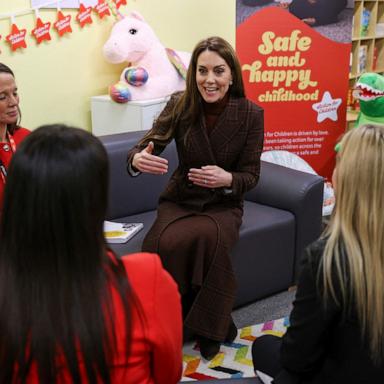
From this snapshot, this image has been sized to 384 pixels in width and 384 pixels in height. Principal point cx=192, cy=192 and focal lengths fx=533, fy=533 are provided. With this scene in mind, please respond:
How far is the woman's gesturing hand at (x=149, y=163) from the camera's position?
2.26 metres

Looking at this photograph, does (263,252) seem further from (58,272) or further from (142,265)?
(58,272)

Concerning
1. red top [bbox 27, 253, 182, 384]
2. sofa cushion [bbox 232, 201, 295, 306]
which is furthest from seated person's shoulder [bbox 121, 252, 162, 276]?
sofa cushion [bbox 232, 201, 295, 306]

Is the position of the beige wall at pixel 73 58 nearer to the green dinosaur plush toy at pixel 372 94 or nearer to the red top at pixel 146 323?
the green dinosaur plush toy at pixel 372 94

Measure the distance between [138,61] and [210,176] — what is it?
1584 mm

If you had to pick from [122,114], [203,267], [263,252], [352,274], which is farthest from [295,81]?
[352,274]

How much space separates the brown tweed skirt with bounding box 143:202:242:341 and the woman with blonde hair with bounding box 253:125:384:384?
1014 millimetres

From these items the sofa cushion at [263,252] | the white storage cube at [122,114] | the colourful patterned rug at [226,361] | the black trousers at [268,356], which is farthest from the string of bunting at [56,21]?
the black trousers at [268,356]

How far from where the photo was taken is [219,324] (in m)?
2.22

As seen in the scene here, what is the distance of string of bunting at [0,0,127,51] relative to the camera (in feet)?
9.91

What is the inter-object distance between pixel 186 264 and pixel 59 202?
1.42 m

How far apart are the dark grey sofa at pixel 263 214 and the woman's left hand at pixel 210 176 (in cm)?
31

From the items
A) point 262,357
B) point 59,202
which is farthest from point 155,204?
point 59,202

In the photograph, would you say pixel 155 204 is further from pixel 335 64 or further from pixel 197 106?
pixel 335 64

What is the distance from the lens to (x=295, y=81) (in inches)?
151
